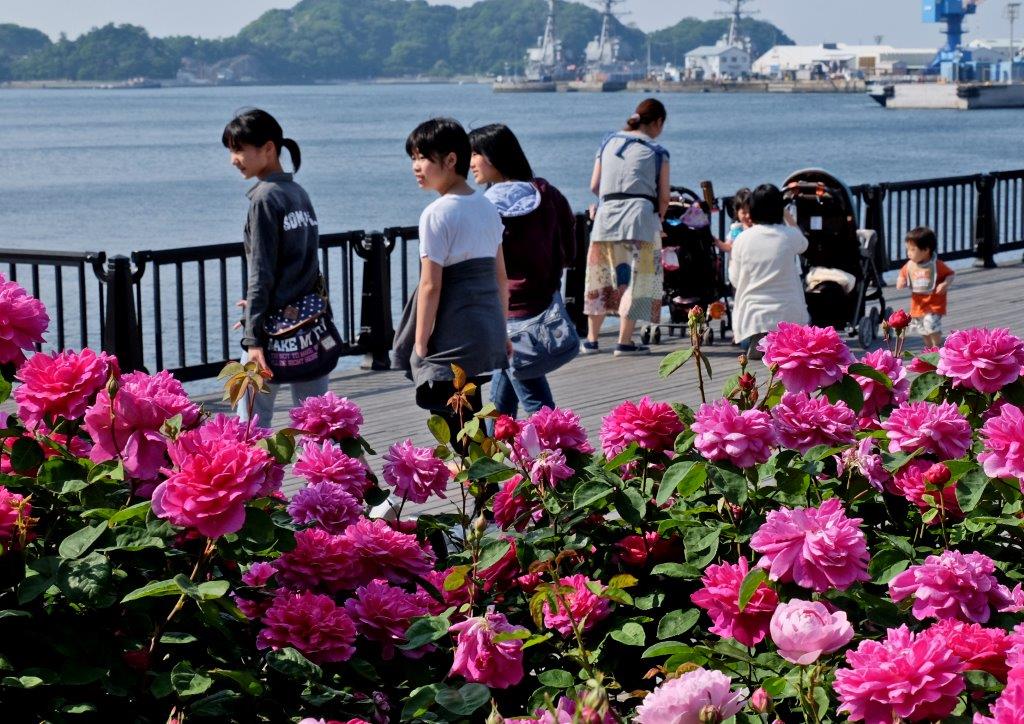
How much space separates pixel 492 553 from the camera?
3.15 metres

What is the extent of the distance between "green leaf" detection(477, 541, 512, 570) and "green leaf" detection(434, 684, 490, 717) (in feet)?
1.12

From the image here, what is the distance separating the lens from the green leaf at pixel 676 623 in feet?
10.0

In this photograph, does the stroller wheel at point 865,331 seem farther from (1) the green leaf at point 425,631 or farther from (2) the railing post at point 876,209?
(1) the green leaf at point 425,631

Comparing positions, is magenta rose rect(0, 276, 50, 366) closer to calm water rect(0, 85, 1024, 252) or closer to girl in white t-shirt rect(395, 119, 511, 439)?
girl in white t-shirt rect(395, 119, 511, 439)

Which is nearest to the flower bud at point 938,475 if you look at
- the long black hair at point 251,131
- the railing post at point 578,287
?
the long black hair at point 251,131

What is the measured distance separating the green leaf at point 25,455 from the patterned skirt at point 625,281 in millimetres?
8269

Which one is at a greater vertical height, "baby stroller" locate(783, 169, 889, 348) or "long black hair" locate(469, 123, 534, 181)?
"long black hair" locate(469, 123, 534, 181)

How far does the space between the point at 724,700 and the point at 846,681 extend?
207 mm

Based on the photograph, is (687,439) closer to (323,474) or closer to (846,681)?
(323,474)

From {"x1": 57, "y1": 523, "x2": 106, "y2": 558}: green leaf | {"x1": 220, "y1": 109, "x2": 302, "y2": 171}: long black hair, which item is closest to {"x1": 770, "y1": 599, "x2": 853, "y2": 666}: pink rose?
{"x1": 57, "y1": 523, "x2": 106, "y2": 558}: green leaf

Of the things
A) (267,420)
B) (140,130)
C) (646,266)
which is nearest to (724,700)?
(267,420)

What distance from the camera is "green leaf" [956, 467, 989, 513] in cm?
335

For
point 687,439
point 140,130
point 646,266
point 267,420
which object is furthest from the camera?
point 140,130

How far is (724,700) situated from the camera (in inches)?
90.6
